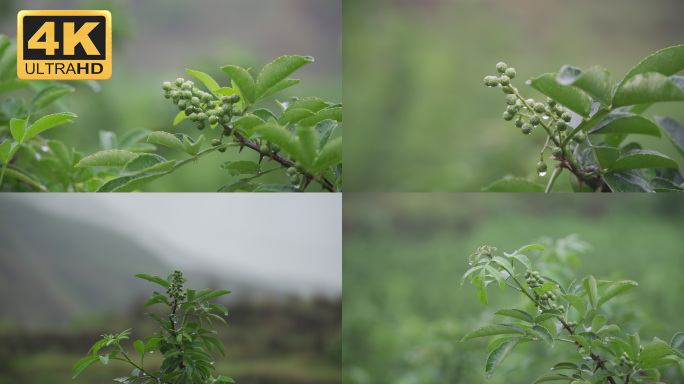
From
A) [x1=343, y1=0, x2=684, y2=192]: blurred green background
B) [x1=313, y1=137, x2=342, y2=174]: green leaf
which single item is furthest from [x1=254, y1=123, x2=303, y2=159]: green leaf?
[x1=343, y1=0, x2=684, y2=192]: blurred green background

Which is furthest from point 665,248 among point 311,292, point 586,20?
point 311,292

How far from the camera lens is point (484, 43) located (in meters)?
1.90

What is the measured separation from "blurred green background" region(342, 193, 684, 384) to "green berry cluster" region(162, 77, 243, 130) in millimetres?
874

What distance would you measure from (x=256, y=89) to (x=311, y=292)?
1.52ft

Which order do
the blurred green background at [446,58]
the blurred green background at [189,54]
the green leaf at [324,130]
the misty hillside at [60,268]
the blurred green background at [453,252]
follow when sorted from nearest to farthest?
the green leaf at [324,130] < the misty hillside at [60,268] < the blurred green background at [189,54] < the blurred green background at [453,252] < the blurred green background at [446,58]

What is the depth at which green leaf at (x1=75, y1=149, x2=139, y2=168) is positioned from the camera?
47cm

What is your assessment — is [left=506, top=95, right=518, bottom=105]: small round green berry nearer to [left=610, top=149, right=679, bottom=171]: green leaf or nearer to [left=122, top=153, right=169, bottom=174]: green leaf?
[left=610, top=149, right=679, bottom=171]: green leaf

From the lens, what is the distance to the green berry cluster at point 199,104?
0.46 m

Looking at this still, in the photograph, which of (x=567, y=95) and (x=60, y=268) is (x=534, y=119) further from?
(x=60, y=268)

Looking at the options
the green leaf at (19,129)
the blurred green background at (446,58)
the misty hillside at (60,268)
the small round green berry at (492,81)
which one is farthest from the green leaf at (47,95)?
the blurred green background at (446,58)

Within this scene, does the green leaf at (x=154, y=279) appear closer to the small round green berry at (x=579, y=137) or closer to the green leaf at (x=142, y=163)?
the green leaf at (x=142, y=163)

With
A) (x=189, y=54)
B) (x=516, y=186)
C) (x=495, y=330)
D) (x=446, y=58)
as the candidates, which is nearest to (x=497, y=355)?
(x=495, y=330)

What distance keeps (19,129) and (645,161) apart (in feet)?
1.90

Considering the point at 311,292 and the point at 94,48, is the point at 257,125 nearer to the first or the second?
the point at 94,48
